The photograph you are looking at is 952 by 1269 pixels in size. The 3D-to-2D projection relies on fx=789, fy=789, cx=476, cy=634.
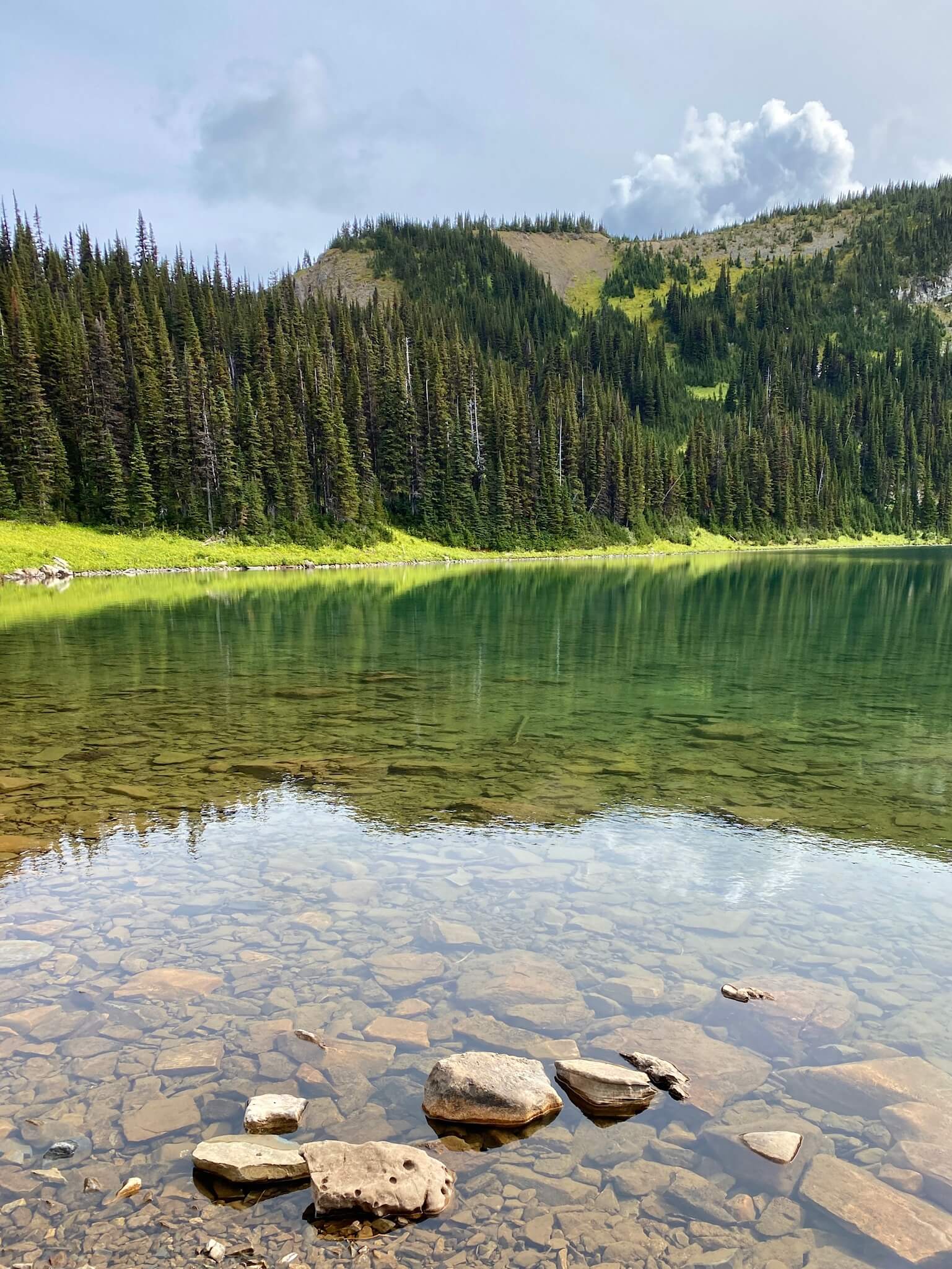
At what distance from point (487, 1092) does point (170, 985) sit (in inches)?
146

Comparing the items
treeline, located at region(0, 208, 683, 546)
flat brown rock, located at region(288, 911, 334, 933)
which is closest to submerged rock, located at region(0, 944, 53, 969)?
flat brown rock, located at region(288, 911, 334, 933)

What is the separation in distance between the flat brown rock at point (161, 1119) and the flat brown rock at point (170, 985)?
5.12ft

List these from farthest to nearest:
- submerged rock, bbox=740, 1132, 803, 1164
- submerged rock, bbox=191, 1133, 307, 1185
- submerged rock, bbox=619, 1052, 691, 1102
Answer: submerged rock, bbox=619, 1052, 691, 1102, submerged rock, bbox=740, 1132, 803, 1164, submerged rock, bbox=191, 1133, 307, 1185

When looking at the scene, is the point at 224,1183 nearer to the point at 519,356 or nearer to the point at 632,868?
the point at 632,868

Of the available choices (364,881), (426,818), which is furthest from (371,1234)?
(426,818)

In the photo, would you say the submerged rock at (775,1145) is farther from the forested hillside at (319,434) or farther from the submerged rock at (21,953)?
the forested hillside at (319,434)

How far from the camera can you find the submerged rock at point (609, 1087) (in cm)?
637

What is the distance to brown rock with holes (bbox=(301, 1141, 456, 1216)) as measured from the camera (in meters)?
5.21

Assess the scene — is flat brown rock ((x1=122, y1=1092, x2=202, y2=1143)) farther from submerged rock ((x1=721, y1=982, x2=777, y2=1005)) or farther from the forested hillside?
the forested hillside

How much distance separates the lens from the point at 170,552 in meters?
78.8

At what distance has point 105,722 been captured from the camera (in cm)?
1900

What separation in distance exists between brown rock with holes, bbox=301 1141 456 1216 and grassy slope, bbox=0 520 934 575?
66.6m

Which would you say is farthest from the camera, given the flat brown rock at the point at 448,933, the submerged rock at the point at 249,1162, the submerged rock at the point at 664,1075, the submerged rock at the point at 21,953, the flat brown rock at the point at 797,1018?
the flat brown rock at the point at 448,933

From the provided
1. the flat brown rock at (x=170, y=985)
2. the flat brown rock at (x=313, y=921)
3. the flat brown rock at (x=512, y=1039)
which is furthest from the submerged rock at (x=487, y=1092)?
the flat brown rock at (x=313, y=921)
